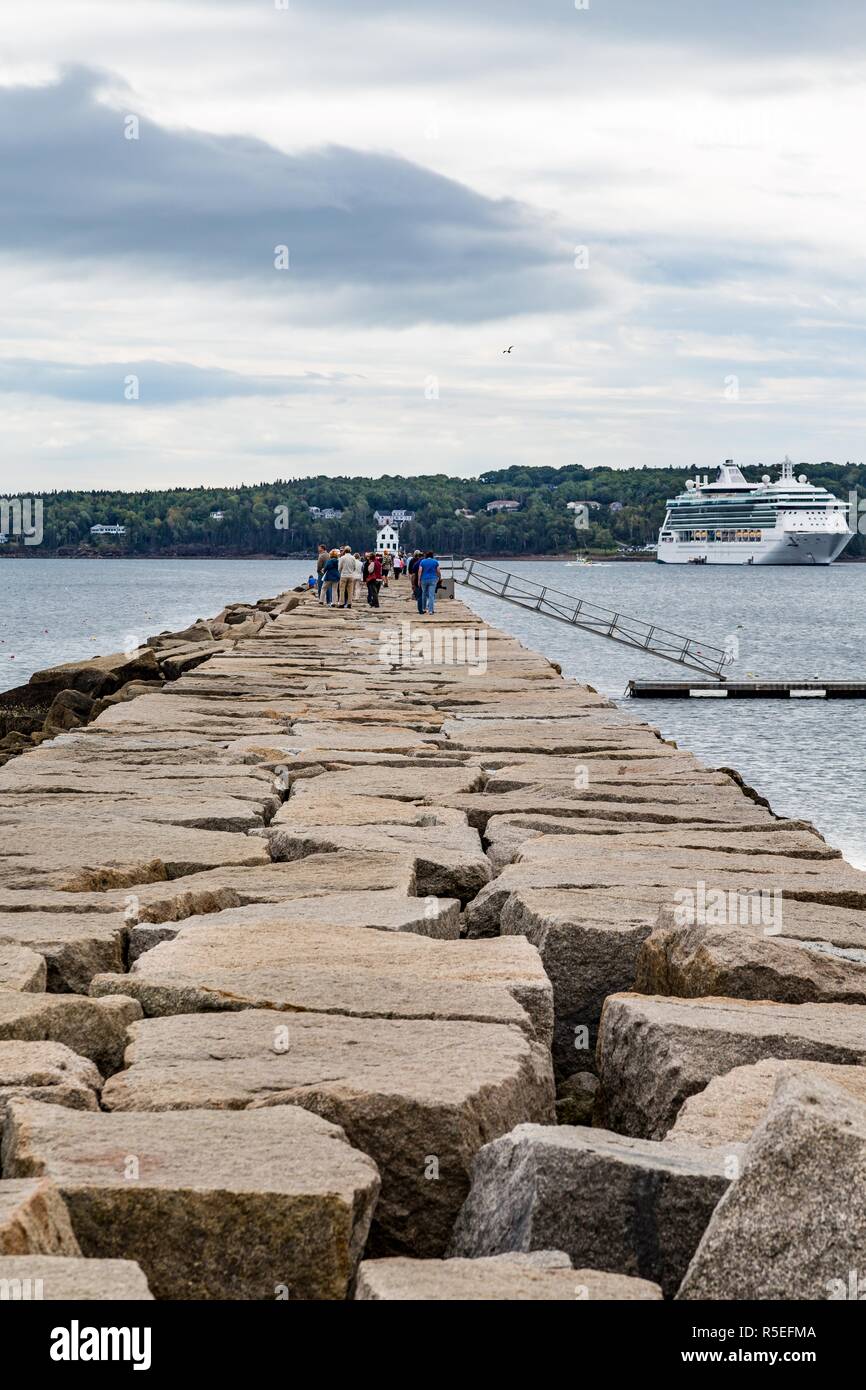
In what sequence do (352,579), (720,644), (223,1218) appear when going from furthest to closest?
(720,644) < (352,579) < (223,1218)

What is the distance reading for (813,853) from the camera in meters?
5.73

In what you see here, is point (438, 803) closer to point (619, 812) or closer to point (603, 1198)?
point (619, 812)

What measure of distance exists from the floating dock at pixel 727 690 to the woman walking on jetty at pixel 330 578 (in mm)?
5497

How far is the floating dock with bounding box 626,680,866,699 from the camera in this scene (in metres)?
27.7

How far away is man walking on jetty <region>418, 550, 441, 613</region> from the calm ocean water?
13.1 feet

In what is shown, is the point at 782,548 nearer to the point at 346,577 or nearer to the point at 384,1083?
the point at 346,577

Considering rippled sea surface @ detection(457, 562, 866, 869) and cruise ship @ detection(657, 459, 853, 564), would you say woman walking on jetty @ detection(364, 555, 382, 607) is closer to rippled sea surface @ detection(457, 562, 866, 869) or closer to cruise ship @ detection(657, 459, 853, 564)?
rippled sea surface @ detection(457, 562, 866, 869)

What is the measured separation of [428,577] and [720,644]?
88.5 feet

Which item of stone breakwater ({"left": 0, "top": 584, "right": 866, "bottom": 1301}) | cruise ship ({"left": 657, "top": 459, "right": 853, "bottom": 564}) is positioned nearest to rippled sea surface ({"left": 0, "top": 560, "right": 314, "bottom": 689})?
stone breakwater ({"left": 0, "top": 584, "right": 866, "bottom": 1301})

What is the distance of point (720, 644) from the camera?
1911 inches

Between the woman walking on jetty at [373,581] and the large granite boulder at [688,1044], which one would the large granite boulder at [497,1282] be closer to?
the large granite boulder at [688,1044]

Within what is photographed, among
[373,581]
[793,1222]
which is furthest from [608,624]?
[793,1222]

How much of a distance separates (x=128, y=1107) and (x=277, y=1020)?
0.56 m
